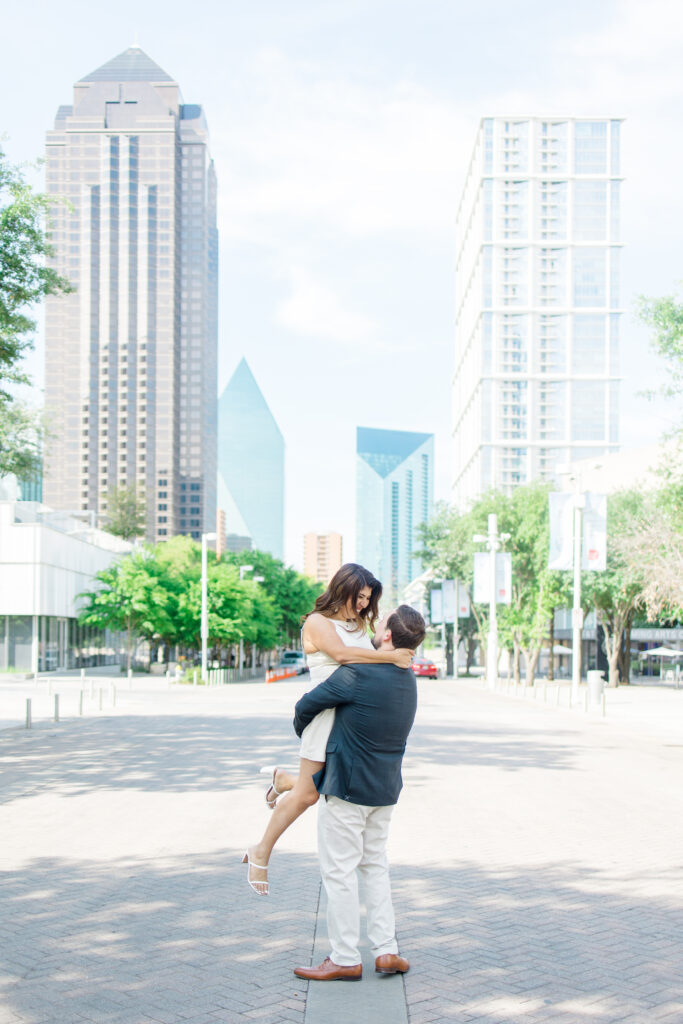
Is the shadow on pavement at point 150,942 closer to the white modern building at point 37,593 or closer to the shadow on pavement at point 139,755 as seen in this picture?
the shadow on pavement at point 139,755

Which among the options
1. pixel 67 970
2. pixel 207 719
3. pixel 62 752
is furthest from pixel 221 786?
pixel 207 719

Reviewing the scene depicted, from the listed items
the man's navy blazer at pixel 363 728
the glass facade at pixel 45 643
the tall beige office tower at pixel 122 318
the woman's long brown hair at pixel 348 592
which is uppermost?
the tall beige office tower at pixel 122 318

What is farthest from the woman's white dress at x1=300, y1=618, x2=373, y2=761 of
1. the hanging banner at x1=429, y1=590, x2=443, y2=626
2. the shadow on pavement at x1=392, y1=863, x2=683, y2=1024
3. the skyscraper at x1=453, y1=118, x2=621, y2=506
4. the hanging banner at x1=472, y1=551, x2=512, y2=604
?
the skyscraper at x1=453, y1=118, x2=621, y2=506

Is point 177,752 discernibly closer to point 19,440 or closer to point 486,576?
point 19,440

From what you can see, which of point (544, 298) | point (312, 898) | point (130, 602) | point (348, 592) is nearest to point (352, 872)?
point (348, 592)

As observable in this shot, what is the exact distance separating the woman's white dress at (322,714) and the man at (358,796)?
7 centimetres

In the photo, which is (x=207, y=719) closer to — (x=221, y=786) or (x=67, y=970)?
(x=221, y=786)

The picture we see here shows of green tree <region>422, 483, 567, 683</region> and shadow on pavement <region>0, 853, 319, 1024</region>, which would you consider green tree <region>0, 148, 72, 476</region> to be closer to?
shadow on pavement <region>0, 853, 319, 1024</region>

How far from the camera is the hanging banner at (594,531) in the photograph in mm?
31641

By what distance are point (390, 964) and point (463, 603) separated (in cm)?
5508

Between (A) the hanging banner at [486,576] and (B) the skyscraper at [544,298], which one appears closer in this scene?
(A) the hanging banner at [486,576]

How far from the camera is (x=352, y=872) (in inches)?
194

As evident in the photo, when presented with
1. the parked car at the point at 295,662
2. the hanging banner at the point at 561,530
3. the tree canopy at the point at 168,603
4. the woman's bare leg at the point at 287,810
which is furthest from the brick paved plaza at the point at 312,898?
the parked car at the point at 295,662

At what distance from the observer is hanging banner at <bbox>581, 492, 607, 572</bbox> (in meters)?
31.6
